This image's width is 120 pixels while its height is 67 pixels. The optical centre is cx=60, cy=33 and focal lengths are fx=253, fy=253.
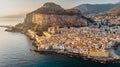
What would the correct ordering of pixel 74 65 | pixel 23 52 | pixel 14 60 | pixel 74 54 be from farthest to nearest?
pixel 23 52
pixel 74 54
pixel 14 60
pixel 74 65

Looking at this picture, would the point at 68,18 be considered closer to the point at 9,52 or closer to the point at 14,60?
the point at 9,52

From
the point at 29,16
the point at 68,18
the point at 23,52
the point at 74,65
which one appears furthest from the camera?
the point at 29,16

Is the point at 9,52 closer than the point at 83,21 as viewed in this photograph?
Yes

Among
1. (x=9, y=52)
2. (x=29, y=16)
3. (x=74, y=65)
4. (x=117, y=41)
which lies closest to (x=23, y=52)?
(x=9, y=52)

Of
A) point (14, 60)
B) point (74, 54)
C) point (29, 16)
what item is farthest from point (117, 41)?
point (29, 16)

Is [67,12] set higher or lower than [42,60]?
higher

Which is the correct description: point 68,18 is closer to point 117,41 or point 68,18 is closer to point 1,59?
point 117,41

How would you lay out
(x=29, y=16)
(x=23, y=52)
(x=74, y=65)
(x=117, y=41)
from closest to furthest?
1. (x=74, y=65)
2. (x=23, y=52)
3. (x=117, y=41)
4. (x=29, y=16)

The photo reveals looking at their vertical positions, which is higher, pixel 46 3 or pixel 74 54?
pixel 46 3

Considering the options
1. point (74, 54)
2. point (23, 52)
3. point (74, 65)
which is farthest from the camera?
point (23, 52)
